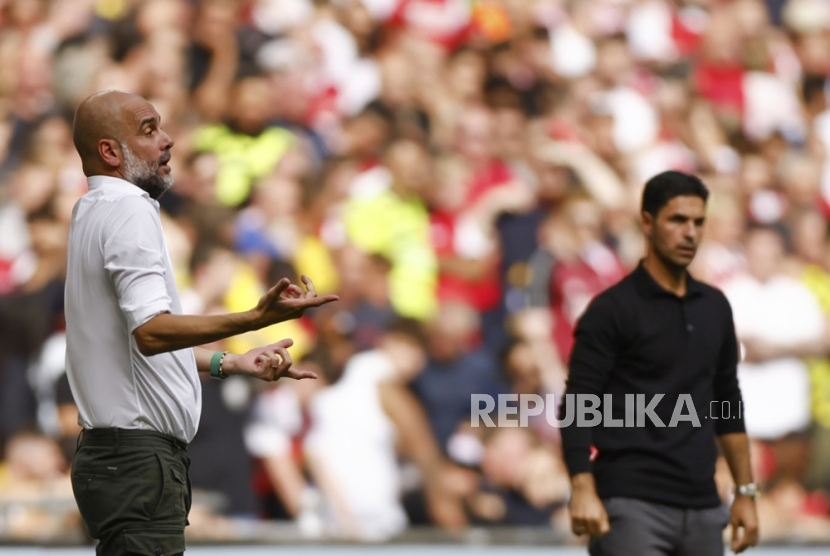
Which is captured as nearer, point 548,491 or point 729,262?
point 548,491

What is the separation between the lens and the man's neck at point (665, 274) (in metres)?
3.99

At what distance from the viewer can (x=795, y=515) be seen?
7.55 m

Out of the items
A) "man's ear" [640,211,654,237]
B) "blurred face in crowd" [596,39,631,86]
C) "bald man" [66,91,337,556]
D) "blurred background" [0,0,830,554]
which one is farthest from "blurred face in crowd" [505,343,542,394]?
"bald man" [66,91,337,556]

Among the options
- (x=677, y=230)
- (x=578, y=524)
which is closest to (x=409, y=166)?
(x=677, y=230)

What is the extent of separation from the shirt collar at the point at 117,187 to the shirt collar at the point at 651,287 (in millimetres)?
1563

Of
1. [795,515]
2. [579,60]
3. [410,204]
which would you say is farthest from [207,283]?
[795,515]

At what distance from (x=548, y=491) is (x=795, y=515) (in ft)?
4.57

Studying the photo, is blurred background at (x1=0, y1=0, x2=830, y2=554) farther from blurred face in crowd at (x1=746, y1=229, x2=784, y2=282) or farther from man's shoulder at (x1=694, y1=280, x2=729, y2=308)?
man's shoulder at (x1=694, y1=280, x2=729, y2=308)

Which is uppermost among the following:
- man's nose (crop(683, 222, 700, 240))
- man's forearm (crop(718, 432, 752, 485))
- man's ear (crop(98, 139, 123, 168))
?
man's ear (crop(98, 139, 123, 168))

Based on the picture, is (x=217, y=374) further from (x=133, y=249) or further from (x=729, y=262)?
(x=729, y=262)

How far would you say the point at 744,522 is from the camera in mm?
4008

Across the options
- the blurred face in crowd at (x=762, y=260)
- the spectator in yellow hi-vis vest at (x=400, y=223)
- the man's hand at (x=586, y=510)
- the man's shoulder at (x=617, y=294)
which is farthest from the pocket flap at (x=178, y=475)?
the blurred face in crowd at (x=762, y=260)

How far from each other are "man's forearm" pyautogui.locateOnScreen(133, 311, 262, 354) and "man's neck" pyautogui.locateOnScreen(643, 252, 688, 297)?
1607mm

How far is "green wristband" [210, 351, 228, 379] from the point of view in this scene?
3311 millimetres
